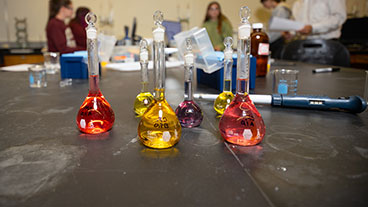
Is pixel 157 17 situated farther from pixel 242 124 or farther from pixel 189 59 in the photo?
pixel 242 124

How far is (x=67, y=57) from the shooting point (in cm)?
119

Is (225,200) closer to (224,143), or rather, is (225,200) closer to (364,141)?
(224,143)

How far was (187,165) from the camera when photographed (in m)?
0.38

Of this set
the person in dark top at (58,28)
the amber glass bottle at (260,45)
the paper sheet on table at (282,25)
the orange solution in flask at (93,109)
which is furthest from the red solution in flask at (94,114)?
the person in dark top at (58,28)

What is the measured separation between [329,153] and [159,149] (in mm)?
265

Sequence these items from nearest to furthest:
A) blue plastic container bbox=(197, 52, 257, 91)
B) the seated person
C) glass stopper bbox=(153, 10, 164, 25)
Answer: glass stopper bbox=(153, 10, 164, 25)
blue plastic container bbox=(197, 52, 257, 91)
the seated person

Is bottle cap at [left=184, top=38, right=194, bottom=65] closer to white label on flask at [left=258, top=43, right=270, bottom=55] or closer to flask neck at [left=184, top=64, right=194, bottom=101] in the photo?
flask neck at [left=184, top=64, right=194, bottom=101]

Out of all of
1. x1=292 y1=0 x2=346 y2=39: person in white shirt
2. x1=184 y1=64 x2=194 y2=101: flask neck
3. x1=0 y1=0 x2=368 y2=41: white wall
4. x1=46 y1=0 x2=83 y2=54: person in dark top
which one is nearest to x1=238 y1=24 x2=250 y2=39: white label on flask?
x1=184 y1=64 x2=194 y2=101: flask neck

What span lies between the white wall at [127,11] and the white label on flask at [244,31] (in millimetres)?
3893

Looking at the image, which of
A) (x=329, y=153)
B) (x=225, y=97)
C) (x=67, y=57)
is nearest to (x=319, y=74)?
(x=225, y=97)

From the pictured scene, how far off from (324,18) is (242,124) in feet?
9.59

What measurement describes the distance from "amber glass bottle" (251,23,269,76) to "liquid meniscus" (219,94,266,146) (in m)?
0.85

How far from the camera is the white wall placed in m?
4.04

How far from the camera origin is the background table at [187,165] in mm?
307
